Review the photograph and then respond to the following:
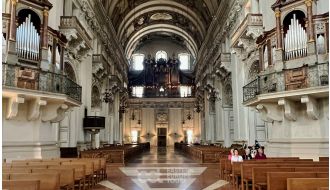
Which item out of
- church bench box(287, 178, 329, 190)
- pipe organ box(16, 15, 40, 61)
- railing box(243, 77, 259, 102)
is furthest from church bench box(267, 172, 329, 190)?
pipe organ box(16, 15, 40, 61)

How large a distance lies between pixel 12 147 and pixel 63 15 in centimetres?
782

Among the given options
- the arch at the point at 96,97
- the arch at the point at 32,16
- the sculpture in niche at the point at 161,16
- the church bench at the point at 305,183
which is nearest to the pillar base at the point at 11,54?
the arch at the point at 32,16

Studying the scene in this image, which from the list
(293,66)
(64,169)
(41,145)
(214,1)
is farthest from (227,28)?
(64,169)

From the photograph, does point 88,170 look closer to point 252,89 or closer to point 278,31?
point 278,31

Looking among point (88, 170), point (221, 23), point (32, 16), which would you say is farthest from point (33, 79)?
point (221, 23)

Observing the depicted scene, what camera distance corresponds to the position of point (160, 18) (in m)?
45.8

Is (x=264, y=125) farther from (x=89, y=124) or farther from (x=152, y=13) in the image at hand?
(x=152, y=13)

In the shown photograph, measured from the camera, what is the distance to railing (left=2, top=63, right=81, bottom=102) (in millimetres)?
12406

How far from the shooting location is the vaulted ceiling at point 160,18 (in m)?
34.8

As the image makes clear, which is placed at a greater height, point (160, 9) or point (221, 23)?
point (160, 9)

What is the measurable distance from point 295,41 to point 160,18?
33.9 metres

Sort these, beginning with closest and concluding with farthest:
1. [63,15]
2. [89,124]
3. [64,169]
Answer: [64,169] → [63,15] → [89,124]

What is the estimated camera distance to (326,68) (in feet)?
38.4

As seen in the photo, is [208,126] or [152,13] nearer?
[208,126]
